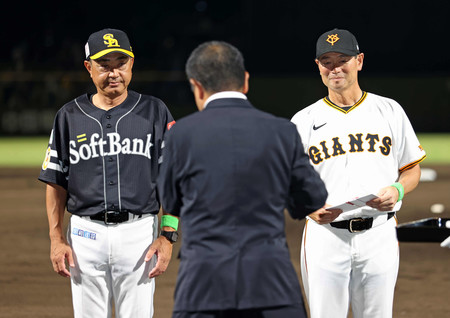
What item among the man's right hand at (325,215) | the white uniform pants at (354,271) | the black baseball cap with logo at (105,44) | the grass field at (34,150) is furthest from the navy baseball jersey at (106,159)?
the grass field at (34,150)

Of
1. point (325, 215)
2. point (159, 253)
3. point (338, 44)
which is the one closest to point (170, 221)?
point (159, 253)

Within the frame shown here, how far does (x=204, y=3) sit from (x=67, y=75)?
10784 millimetres

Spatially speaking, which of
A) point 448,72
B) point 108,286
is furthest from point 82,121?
point 448,72

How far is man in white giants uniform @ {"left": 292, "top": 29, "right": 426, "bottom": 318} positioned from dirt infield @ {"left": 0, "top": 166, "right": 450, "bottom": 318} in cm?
260

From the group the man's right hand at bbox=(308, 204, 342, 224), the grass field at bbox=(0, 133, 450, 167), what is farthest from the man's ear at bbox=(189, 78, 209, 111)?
the grass field at bbox=(0, 133, 450, 167)

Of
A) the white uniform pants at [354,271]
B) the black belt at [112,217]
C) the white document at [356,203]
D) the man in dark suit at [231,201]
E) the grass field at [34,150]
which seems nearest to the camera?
the man in dark suit at [231,201]

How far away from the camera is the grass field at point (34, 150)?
18.8m

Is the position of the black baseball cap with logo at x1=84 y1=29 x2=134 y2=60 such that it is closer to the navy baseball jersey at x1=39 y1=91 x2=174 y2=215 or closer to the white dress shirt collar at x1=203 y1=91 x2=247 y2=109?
the navy baseball jersey at x1=39 y1=91 x2=174 y2=215

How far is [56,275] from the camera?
28.1ft

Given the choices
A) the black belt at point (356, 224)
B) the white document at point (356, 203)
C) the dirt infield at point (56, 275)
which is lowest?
the dirt infield at point (56, 275)

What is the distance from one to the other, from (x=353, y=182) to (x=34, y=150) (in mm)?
18132

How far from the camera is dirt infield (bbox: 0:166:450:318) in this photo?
734cm

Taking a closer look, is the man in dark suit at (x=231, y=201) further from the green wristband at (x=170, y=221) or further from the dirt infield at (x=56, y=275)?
the dirt infield at (x=56, y=275)

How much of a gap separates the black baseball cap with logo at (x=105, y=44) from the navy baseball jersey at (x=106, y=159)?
35 cm
